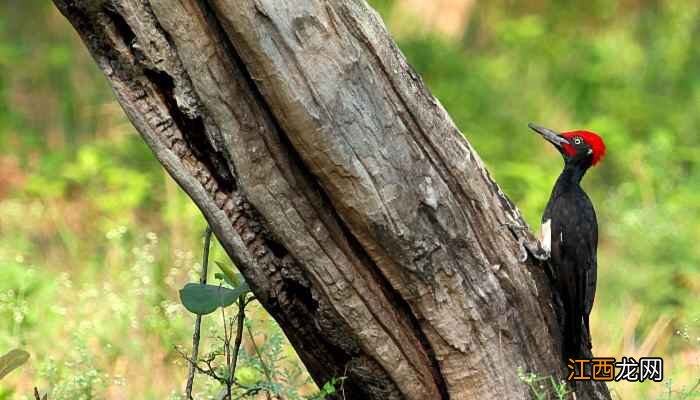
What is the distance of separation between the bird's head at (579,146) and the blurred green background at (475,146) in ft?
2.98

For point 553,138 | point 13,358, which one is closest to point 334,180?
point 13,358

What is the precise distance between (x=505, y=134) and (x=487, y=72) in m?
0.99

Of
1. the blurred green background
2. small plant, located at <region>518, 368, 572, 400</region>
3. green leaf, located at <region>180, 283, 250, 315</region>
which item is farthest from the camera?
the blurred green background

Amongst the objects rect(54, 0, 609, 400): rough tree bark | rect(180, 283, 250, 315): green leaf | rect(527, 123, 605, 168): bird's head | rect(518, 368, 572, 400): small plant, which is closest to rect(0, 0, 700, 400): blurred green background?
rect(518, 368, 572, 400): small plant

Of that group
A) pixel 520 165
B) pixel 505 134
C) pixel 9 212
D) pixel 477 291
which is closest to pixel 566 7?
pixel 505 134

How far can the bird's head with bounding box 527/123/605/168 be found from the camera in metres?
4.56

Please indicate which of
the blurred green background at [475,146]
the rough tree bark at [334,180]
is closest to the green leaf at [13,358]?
the blurred green background at [475,146]

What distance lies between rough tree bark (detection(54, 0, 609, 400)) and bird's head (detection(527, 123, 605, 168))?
4.27 ft

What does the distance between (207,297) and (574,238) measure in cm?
159

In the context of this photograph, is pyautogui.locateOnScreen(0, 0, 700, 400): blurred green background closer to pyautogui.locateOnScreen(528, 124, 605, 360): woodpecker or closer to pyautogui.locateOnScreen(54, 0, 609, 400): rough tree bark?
pyautogui.locateOnScreen(528, 124, 605, 360): woodpecker

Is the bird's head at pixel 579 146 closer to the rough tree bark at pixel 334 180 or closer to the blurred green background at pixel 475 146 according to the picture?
the blurred green background at pixel 475 146

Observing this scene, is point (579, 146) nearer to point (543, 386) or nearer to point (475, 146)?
point (543, 386)

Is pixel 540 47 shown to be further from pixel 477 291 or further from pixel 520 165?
pixel 477 291

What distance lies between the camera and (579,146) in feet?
15.1
